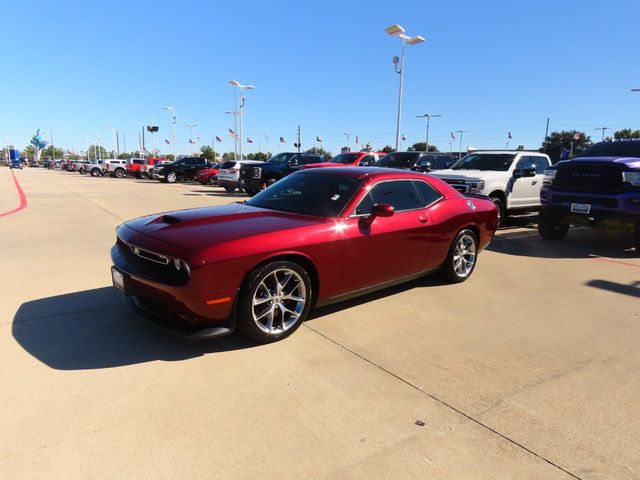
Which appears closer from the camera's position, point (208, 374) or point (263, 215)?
point (208, 374)

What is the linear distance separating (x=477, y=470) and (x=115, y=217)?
10499mm

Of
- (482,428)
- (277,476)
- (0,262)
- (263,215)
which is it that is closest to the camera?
(277,476)

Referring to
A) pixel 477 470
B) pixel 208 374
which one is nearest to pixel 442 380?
pixel 477 470

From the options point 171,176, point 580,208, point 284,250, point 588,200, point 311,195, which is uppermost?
point 311,195

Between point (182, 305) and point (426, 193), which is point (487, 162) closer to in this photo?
point (426, 193)

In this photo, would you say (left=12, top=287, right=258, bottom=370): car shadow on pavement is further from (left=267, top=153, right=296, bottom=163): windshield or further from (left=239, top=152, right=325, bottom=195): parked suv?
(left=267, top=153, right=296, bottom=163): windshield

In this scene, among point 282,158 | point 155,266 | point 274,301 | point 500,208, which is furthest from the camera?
point 282,158

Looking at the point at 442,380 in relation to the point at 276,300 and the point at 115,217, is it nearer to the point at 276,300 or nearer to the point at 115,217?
the point at 276,300

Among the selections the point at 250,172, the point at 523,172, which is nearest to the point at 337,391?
the point at 523,172

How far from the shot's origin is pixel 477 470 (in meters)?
2.24

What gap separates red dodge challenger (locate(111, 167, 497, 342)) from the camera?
3254mm

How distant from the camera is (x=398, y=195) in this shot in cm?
473

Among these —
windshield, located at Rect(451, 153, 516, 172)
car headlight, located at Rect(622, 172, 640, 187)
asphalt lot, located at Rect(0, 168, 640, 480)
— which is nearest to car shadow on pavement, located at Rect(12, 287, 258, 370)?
asphalt lot, located at Rect(0, 168, 640, 480)

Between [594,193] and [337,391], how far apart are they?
7000mm
